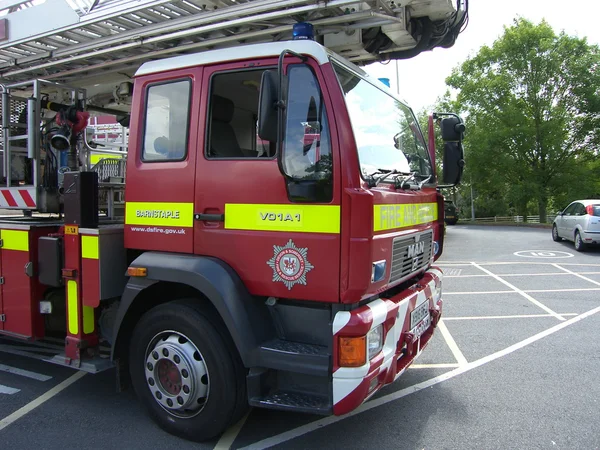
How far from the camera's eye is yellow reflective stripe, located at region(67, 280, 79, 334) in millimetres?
3783

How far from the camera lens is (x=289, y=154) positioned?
2.86 m

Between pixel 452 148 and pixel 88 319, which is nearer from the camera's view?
pixel 88 319

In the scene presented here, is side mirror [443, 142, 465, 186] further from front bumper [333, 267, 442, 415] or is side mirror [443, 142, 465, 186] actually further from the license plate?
the license plate

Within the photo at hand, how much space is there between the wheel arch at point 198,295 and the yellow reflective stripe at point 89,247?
0.37m

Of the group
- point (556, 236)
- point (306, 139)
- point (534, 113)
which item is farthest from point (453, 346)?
point (534, 113)

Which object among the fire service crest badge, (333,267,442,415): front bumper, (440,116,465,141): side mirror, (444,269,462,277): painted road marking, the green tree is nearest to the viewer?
(333,267,442,415): front bumper

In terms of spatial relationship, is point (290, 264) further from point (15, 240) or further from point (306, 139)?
point (15, 240)

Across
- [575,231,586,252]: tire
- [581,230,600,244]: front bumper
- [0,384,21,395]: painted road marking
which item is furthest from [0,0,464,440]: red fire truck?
[575,231,586,252]: tire

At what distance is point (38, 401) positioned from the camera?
13.2 feet

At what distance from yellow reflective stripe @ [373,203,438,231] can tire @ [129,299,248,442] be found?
1.25m

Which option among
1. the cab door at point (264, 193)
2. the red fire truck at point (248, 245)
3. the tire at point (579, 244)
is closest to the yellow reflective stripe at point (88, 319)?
the red fire truck at point (248, 245)

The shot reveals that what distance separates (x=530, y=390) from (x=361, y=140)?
9.27 feet

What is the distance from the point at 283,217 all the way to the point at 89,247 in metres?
1.66

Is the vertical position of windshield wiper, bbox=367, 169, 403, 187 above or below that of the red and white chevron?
above
